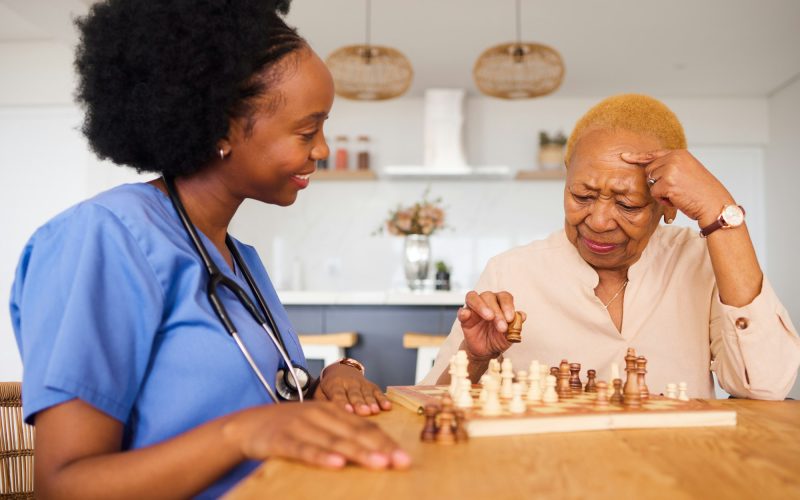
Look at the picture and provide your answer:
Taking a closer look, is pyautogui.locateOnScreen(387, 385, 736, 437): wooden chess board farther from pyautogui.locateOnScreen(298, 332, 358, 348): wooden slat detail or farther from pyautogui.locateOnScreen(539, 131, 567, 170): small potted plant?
pyautogui.locateOnScreen(539, 131, 567, 170): small potted plant

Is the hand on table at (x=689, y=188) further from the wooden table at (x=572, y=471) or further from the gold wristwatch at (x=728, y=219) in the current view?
the wooden table at (x=572, y=471)

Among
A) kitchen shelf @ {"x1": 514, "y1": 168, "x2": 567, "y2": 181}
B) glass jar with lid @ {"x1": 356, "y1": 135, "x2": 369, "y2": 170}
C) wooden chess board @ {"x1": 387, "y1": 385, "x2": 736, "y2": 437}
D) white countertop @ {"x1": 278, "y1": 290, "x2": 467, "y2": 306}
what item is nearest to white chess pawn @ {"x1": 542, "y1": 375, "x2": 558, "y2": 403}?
wooden chess board @ {"x1": 387, "y1": 385, "x2": 736, "y2": 437}

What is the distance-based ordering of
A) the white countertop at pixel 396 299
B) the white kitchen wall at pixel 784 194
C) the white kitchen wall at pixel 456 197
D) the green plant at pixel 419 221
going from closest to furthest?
the white countertop at pixel 396 299 → the green plant at pixel 419 221 → the white kitchen wall at pixel 784 194 → the white kitchen wall at pixel 456 197

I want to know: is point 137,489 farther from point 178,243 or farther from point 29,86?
point 29,86

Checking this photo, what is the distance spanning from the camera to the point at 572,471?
30.7 inches

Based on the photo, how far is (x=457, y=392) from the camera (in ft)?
3.69

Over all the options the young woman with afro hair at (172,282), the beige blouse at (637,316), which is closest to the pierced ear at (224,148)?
the young woman with afro hair at (172,282)

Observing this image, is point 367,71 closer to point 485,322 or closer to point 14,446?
point 485,322

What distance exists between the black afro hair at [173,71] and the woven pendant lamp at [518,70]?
3.83m

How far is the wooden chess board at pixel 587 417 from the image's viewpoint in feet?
3.16

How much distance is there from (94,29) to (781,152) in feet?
23.4

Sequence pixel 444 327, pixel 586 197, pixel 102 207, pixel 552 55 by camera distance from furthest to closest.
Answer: pixel 552 55
pixel 444 327
pixel 586 197
pixel 102 207

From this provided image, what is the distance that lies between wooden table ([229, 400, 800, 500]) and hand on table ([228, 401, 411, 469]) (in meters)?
0.01

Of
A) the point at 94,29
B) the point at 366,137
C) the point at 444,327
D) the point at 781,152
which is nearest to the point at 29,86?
the point at 366,137
